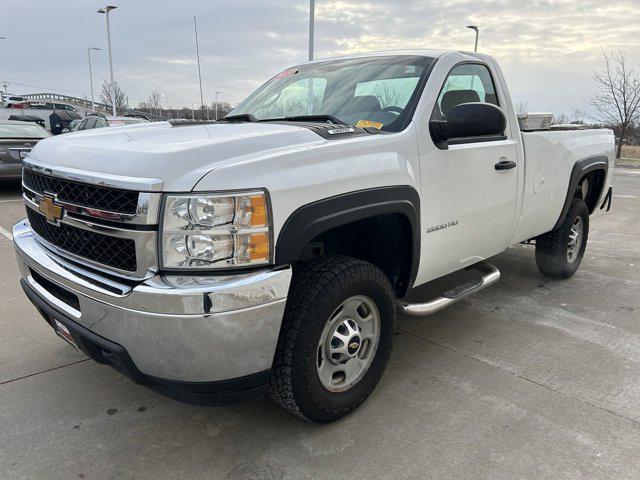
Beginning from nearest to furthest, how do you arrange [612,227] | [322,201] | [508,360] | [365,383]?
[322,201] < [365,383] < [508,360] < [612,227]

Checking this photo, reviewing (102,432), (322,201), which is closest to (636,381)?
(322,201)

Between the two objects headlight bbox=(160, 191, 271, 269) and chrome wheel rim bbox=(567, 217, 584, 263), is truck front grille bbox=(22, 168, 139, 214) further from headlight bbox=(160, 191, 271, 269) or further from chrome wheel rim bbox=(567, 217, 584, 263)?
chrome wheel rim bbox=(567, 217, 584, 263)

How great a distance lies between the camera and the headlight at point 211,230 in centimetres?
199

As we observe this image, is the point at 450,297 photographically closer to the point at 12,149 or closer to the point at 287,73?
the point at 287,73

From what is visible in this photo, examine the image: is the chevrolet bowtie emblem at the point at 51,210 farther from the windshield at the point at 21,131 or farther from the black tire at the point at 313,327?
the windshield at the point at 21,131

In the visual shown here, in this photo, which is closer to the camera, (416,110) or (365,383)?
(365,383)

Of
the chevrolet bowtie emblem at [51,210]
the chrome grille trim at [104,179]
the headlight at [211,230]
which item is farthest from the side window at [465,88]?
the chevrolet bowtie emblem at [51,210]

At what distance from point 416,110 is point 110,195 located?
179cm

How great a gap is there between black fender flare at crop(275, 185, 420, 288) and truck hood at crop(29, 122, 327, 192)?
308mm

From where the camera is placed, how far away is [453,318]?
13.8ft

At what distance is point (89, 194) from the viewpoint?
7.28ft

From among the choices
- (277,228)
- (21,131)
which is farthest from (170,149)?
(21,131)

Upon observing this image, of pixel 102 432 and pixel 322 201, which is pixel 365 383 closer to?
pixel 322 201

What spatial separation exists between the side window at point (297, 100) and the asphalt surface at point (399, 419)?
1814mm
